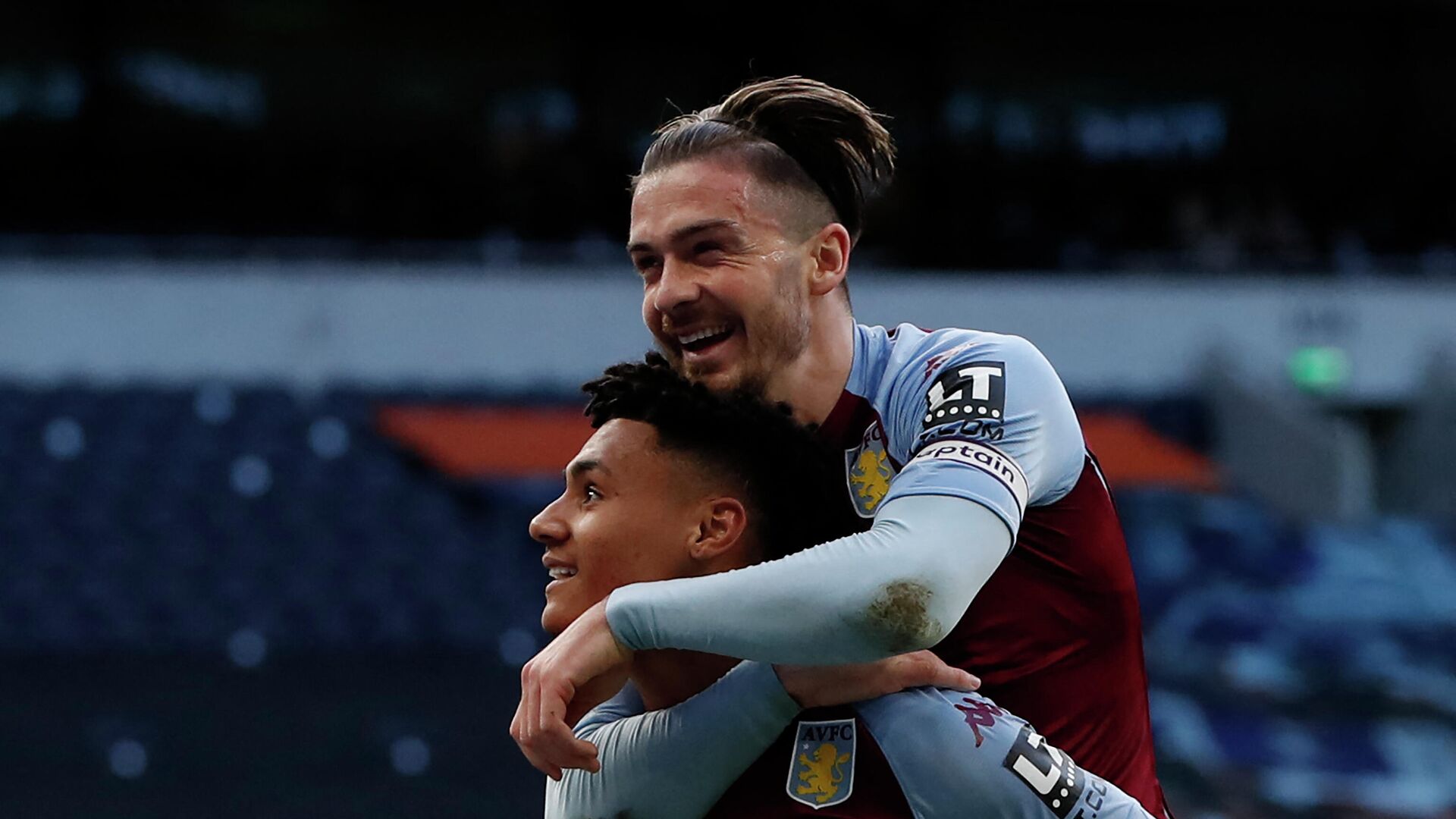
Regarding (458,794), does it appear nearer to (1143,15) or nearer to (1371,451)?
(1371,451)

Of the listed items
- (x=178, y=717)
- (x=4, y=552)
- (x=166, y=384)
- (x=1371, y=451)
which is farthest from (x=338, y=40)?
(x=1371, y=451)

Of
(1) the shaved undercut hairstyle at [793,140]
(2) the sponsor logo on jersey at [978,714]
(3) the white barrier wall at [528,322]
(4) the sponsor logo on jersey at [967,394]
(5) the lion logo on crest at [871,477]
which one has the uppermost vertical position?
(3) the white barrier wall at [528,322]

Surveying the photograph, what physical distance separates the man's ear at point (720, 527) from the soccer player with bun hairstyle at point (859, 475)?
0.71 ft

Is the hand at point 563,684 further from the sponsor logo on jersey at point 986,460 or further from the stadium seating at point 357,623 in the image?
the stadium seating at point 357,623

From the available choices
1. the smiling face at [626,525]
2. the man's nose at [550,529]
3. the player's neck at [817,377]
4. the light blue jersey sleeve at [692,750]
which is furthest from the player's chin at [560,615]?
the player's neck at [817,377]

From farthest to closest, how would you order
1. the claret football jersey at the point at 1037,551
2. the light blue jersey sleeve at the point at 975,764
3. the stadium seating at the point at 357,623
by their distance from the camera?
the stadium seating at the point at 357,623 < the claret football jersey at the point at 1037,551 < the light blue jersey sleeve at the point at 975,764

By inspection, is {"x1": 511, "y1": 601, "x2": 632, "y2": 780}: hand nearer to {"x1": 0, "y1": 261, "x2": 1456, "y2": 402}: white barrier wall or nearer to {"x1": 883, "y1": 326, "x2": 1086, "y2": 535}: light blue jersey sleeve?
{"x1": 883, "y1": 326, "x2": 1086, "y2": 535}: light blue jersey sleeve

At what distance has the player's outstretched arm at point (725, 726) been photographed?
2881 mm

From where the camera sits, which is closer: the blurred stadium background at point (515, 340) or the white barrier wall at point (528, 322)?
the blurred stadium background at point (515, 340)

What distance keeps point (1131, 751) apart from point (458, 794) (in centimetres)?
674

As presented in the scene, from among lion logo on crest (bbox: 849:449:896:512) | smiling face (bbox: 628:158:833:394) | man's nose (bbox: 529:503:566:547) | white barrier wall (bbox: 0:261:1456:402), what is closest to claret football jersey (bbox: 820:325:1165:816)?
lion logo on crest (bbox: 849:449:896:512)

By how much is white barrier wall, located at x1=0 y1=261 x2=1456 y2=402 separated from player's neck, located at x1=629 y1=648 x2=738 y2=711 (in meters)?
10.1

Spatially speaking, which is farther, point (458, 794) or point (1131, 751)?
point (458, 794)

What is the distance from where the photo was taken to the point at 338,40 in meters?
15.2
